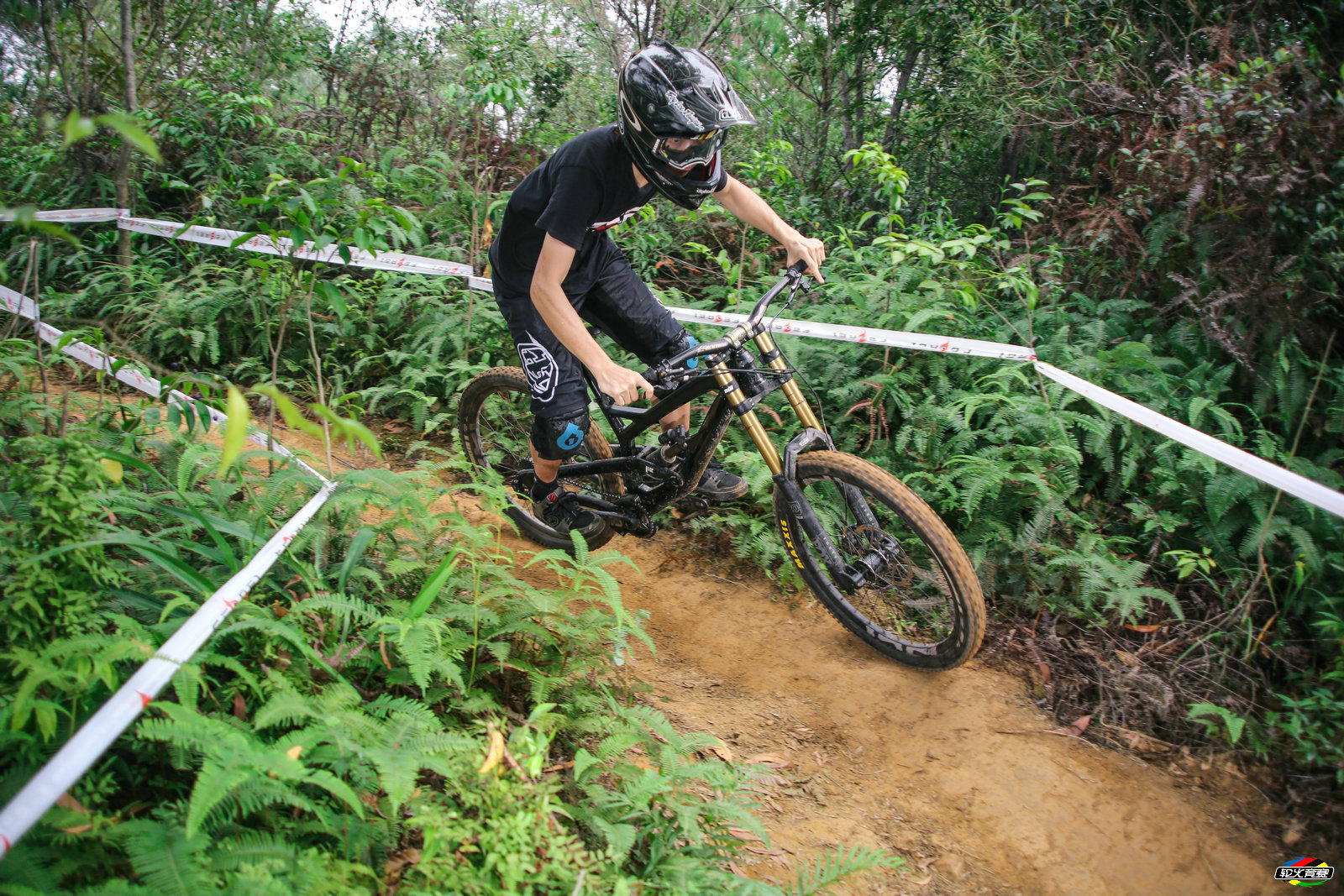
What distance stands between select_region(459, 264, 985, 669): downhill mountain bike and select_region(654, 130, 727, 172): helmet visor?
0.71 meters

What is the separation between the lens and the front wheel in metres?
3.49

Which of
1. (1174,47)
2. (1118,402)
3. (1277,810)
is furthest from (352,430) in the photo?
(1174,47)

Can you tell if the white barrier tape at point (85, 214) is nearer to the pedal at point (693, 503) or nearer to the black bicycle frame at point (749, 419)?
the black bicycle frame at point (749, 419)

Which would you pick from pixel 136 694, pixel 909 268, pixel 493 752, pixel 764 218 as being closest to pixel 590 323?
pixel 764 218

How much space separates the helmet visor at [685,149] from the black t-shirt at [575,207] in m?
0.29

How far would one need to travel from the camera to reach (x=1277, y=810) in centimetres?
328

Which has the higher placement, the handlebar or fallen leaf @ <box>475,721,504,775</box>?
the handlebar

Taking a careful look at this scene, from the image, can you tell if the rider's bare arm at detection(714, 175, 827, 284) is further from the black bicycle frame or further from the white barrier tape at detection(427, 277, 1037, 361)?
the white barrier tape at detection(427, 277, 1037, 361)

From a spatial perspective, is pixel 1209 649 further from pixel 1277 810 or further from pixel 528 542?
pixel 528 542

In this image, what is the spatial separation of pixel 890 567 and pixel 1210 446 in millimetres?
1809

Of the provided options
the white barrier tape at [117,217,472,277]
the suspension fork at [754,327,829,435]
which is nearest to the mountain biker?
the suspension fork at [754,327,829,435]

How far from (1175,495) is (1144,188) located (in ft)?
7.29

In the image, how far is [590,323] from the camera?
177 inches

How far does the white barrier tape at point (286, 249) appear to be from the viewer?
6320mm
